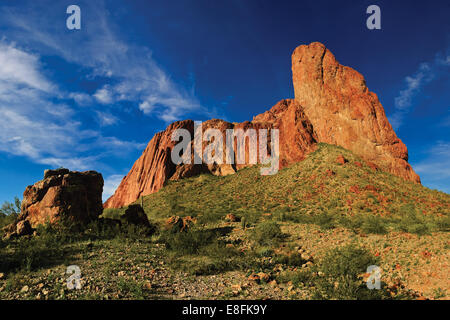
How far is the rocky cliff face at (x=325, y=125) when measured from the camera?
118 feet

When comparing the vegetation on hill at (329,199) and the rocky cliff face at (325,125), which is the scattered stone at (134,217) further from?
the rocky cliff face at (325,125)

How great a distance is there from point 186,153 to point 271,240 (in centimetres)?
5595

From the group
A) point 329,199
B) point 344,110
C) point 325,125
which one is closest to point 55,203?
point 329,199

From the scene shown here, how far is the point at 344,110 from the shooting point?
4028 centimetres

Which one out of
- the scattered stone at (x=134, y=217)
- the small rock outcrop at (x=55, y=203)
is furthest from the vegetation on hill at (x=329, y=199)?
the small rock outcrop at (x=55, y=203)

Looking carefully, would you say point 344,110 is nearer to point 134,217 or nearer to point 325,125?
point 325,125

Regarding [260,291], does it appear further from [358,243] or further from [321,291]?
[358,243]

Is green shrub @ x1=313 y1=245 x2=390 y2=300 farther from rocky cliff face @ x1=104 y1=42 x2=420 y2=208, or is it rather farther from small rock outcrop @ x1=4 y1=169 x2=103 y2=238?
rocky cliff face @ x1=104 y1=42 x2=420 y2=208

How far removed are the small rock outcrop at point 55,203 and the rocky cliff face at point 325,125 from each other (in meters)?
36.9

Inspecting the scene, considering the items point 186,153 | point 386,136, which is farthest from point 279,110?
point 386,136

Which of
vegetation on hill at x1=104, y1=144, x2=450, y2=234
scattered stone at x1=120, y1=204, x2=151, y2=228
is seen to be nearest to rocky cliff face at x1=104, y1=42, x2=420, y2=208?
vegetation on hill at x1=104, y1=144, x2=450, y2=234

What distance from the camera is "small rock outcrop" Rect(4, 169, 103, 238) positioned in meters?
12.5

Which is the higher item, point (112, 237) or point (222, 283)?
point (112, 237)

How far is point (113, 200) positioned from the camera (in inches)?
2680
